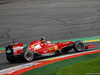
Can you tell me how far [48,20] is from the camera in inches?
902

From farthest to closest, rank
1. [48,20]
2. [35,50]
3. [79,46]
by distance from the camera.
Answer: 1. [48,20]
2. [79,46]
3. [35,50]

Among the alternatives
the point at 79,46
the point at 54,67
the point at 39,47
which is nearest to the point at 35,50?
the point at 39,47

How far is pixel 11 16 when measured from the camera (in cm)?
2383

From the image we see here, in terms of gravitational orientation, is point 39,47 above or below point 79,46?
above

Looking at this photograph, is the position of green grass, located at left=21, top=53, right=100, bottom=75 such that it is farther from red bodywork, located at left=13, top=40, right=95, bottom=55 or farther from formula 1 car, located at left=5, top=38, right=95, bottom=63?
red bodywork, located at left=13, top=40, right=95, bottom=55

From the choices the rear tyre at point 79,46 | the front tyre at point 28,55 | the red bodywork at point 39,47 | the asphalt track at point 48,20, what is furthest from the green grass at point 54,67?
the asphalt track at point 48,20

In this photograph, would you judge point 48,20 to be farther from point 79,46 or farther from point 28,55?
point 28,55

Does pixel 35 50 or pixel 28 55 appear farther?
pixel 35 50

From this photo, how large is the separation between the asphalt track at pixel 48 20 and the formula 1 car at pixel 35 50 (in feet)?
11.5

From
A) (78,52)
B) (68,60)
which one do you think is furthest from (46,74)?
(78,52)

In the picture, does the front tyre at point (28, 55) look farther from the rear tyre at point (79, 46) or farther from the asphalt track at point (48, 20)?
the asphalt track at point (48, 20)

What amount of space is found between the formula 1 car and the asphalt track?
3.52 meters

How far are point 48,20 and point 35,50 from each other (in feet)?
35.3

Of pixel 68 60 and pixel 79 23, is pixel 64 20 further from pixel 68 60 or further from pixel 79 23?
pixel 68 60
